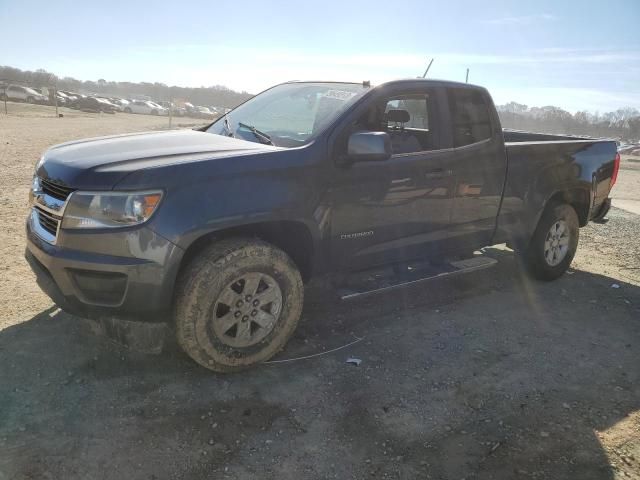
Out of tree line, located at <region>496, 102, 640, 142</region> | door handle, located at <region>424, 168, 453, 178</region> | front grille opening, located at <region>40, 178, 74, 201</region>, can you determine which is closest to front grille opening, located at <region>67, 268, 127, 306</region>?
front grille opening, located at <region>40, 178, 74, 201</region>

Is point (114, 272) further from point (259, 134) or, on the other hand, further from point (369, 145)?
point (369, 145)

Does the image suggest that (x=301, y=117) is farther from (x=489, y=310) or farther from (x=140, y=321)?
(x=489, y=310)

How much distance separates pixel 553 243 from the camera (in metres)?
5.35

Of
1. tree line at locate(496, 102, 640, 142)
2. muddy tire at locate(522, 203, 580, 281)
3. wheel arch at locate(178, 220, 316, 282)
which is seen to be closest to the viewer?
wheel arch at locate(178, 220, 316, 282)

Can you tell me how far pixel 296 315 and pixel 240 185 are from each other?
38.7 inches

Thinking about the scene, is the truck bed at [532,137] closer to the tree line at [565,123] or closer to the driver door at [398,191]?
the driver door at [398,191]

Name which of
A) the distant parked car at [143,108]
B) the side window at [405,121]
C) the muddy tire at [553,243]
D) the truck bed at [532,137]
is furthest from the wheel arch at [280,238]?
the distant parked car at [143,108]

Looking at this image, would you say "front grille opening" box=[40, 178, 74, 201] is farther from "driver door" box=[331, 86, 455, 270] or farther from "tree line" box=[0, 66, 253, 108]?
"tree line" box=[0, 66, 253, 108]

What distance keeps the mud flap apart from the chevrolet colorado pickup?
50mm

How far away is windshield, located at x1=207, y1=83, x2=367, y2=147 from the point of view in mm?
3629

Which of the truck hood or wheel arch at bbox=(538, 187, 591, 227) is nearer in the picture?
the truck hood

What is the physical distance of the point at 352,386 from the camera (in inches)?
129

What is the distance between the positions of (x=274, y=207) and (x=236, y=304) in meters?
0.65

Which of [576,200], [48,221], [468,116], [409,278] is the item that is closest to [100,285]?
[48,221]
